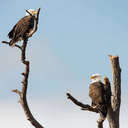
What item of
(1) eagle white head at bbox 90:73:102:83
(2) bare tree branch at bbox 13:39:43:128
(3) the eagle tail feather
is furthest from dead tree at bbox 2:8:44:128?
(1) eagle white head at bbox 90:73:102:83

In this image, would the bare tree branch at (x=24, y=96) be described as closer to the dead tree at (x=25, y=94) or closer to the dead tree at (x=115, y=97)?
the dead tree at (x=25, y=94)

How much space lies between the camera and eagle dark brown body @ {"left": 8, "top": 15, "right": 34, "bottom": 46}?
1032 centimetres

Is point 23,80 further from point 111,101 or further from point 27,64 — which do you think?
point 111,101

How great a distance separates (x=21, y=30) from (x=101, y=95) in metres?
3.47

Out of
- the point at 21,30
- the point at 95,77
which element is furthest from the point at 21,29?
the point at 95,77

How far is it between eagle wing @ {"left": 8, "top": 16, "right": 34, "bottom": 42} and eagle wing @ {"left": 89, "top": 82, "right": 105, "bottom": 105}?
2.75 metres

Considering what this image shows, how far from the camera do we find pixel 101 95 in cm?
845

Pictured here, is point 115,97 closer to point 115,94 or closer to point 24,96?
point 115,94

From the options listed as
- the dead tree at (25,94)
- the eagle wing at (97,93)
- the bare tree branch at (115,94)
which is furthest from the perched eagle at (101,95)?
the dead tree at (25,94)

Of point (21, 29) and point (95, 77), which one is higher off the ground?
point (21, 29)

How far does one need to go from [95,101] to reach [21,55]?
2.20m

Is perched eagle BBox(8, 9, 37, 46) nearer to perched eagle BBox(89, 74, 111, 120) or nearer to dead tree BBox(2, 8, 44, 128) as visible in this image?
dead tree BBox(2, 8, 44, 128)

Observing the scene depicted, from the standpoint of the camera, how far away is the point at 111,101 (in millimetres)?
8984

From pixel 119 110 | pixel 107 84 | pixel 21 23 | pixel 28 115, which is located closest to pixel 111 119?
pixel 119 110
